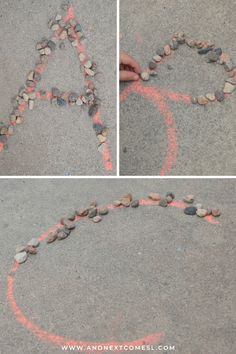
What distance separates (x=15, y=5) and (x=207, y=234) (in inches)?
78.7

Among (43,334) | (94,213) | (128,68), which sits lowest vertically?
(43,334)

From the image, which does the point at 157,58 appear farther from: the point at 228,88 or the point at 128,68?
the point at 228,88

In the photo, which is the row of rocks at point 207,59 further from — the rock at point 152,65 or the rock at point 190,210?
the rock at point 190,210

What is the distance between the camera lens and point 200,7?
111 inches

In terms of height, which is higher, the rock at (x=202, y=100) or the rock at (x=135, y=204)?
the rock at (x=202, y=100)

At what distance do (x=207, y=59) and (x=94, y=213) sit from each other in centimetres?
121

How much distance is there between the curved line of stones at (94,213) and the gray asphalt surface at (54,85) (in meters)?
0.24

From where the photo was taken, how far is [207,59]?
2693 mm

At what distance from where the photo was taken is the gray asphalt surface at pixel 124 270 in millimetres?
2025

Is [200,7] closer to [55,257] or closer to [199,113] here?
[199,113]

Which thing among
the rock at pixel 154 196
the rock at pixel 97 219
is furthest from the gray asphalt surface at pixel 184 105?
the rock at pixel 97 219

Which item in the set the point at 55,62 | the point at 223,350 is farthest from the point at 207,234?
the point at 55,62

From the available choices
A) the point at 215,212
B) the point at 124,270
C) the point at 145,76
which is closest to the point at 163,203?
the point at 215,212

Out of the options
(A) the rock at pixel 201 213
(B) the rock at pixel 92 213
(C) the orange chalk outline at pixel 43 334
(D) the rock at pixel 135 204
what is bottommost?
(C) the orange chalk outline at pixel 43 334
